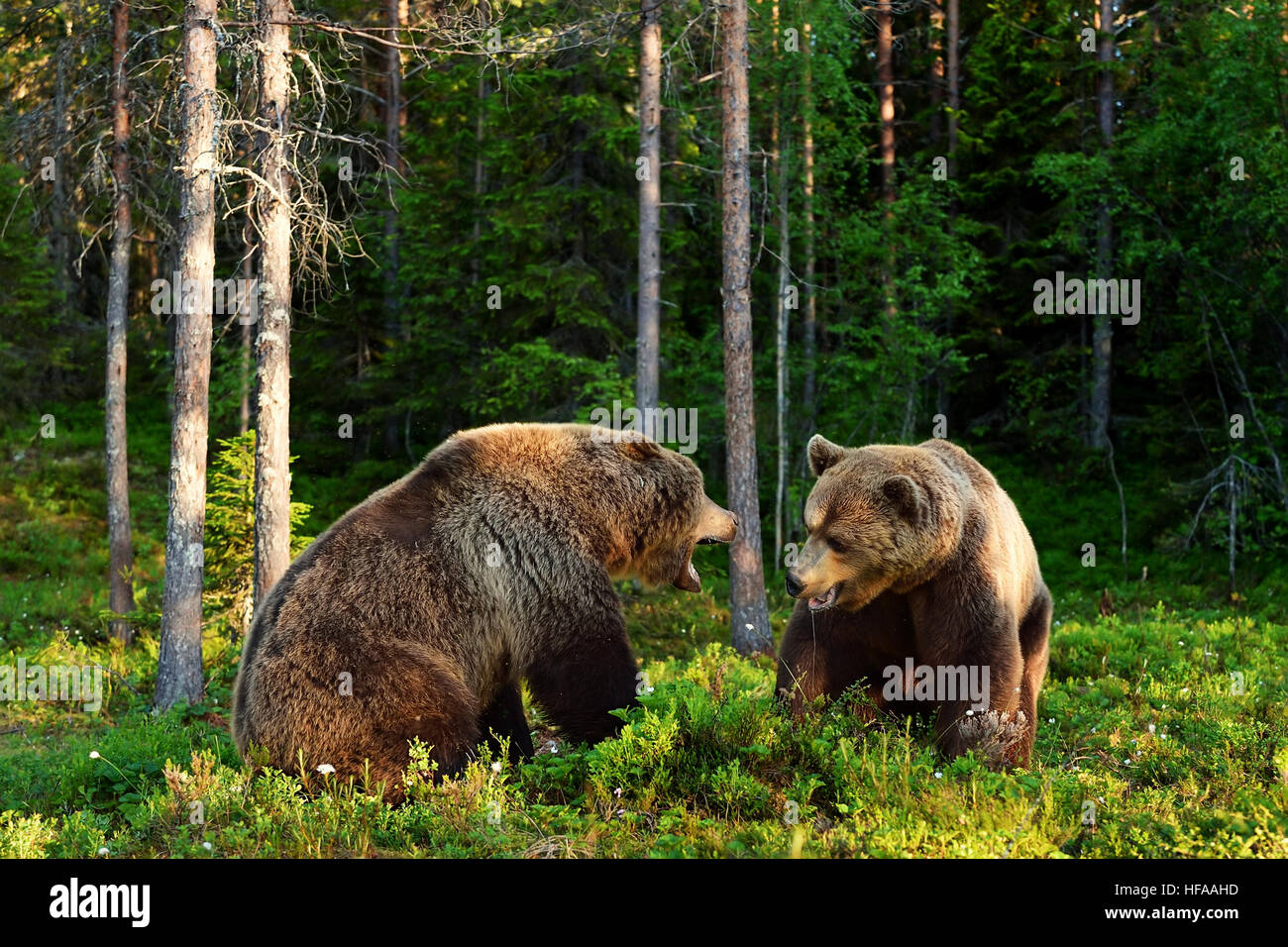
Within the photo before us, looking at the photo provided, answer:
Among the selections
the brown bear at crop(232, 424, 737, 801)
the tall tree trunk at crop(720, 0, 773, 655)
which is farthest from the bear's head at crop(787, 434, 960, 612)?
the tall tree trunk at crop(720, 0, 773, 655)

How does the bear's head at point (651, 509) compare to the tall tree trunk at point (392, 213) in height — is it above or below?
below

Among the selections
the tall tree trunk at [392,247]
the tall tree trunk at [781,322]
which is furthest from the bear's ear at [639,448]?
the tall tree trunk at [392,247]

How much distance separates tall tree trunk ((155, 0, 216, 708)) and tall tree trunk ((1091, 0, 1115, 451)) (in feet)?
58.3

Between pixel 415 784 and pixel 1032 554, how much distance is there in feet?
12.9

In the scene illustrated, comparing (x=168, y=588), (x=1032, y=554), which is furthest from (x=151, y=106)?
(x=1032, y=554)

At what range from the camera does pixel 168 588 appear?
11.7 meters

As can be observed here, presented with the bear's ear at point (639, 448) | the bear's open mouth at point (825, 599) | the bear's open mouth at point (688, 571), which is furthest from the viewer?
the bear's open mouth at point (688, 571)

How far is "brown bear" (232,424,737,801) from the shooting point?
16.7ft

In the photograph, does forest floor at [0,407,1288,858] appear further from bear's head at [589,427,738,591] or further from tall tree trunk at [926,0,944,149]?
tall tree trunk at [926,0,944,149]

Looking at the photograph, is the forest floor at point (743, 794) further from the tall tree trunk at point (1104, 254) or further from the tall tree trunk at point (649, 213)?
the tall tree trunk at point (1104, 254)

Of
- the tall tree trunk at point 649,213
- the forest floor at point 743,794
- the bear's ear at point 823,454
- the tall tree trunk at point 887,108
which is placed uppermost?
the tall tree trunk at point 887,108

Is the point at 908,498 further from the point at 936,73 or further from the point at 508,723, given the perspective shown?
the point at 936,73

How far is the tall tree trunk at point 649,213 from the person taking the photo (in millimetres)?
15797

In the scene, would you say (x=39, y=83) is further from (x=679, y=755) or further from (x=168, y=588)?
(x=679, y=755)
